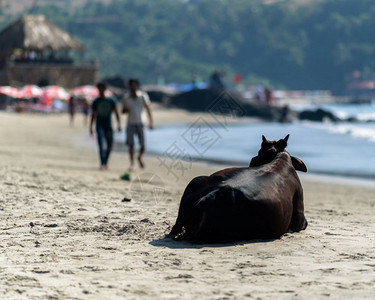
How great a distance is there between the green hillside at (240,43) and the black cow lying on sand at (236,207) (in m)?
150

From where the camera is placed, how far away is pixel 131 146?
13461 millimetres

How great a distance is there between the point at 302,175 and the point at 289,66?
15985 centimetres

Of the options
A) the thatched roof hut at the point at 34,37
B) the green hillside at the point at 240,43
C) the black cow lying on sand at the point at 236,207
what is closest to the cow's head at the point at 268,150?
the black cow lying on sand at the point at 236,207

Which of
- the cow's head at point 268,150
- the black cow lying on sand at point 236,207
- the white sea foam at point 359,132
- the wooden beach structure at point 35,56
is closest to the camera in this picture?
the black cow lying on sand at point 236,207

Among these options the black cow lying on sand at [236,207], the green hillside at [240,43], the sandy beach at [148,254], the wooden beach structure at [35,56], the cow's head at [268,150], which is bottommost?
the sandy beach at [148,254]

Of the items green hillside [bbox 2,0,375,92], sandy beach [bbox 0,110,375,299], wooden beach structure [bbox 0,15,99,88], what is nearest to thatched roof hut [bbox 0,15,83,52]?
wooden beach structure [bbox 0,15,99,88]

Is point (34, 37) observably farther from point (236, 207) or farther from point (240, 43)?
point (240, 43)

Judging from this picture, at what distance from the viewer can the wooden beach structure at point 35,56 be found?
5800 centimetres

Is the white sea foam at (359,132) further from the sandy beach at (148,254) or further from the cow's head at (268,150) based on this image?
the cow's head at (268,150)

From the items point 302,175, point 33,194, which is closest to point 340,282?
point 33,194

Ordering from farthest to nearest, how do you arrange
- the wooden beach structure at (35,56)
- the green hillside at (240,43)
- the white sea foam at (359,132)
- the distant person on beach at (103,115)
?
1. the green hillside at (240,43)
2. the wooden beach structure at (35,56)
3. the white sea foam at (359,132)
4. the distant person on beach at (103,115)

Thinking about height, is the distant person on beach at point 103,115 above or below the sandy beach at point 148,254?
above

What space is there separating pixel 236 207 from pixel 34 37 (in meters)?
55.3

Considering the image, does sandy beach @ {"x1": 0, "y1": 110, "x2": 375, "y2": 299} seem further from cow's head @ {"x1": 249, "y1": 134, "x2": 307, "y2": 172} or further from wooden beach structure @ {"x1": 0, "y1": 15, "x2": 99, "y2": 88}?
wooden beach structure @ {"x1": 0, "y1": 15, "x2": 99, "y2": 88}
